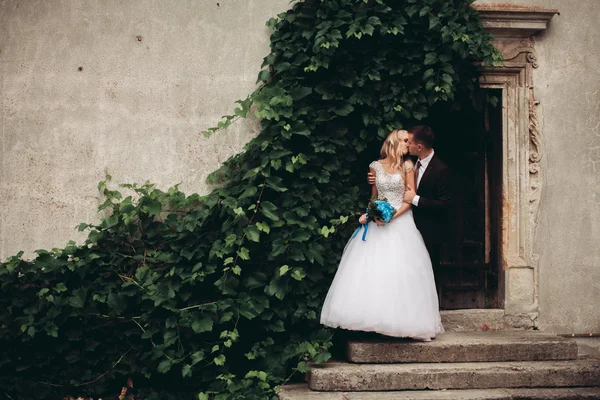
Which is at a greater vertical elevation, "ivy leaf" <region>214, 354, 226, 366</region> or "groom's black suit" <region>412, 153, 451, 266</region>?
"groom's black suit" <region>412, 153, 451, 266</region>

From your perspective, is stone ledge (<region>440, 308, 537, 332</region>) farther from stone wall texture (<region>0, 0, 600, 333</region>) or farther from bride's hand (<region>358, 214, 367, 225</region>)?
stone wall texture (<region>0, 0, 600, 333</region>)

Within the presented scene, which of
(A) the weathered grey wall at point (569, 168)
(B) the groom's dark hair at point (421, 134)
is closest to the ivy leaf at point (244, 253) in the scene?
(B) the groom's dark hair at point (421, 134)

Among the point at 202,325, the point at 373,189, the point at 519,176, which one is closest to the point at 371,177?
the point at 373,189

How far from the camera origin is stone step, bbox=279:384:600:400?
4938 mm

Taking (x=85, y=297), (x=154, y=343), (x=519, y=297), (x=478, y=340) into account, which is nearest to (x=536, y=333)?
(x=519, y=297)

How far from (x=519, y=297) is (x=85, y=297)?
4.04 meters

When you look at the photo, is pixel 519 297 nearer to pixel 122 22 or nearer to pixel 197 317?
pixel 197 317

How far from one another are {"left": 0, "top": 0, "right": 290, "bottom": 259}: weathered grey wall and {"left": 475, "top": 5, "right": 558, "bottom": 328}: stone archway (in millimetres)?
2303

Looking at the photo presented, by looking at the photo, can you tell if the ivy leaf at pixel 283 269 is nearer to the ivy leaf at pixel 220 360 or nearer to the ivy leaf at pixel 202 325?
the ivy leaf at pixel 202 325

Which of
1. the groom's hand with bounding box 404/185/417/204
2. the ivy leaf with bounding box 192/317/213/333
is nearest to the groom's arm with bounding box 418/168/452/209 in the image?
the groom's hand with bounding box 404/185/417/204

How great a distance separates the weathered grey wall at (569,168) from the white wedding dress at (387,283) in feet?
4.76

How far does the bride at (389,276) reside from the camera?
5281 mm

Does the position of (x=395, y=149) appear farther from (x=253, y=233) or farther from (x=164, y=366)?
(x=164, y=366)

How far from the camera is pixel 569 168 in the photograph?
20.7ft
